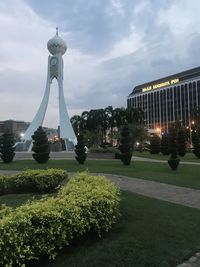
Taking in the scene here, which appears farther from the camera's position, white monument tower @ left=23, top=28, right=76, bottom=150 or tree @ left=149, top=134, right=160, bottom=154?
white monument tower @ left=23, top=28, right=76, bottom=150

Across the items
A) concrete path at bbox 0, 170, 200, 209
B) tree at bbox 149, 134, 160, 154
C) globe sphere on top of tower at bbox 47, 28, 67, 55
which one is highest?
globe sphere on top of tower at bbox 47, 28, 67, 55

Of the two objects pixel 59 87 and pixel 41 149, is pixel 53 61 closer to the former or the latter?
pixel 59 87

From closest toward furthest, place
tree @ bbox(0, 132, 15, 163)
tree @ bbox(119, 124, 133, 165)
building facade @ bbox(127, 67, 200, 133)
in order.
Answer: tree @ bbox(119, 124, 133, 165) → tree @ bbox(0, 132, 15, 163) → building facade @ bbox(127, 67, 200, 133)

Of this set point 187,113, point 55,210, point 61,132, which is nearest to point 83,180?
point 55,210

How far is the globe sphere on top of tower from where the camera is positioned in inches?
2458

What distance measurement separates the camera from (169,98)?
11781 centimetres

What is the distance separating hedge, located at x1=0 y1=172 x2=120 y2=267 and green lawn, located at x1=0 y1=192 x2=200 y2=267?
0.92 feet

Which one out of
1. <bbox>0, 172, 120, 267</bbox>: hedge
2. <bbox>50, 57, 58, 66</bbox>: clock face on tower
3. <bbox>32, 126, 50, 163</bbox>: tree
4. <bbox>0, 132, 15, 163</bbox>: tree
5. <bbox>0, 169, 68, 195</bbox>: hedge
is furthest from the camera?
<bbox>50, 57, 58, 66</bbox>: clock face on tower

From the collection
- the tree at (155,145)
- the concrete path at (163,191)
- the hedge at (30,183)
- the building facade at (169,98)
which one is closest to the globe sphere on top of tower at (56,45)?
the tree at (155,145)

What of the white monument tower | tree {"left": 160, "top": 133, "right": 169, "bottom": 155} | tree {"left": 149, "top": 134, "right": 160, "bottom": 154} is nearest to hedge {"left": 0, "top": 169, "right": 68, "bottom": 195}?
tree {"left": 160, "top": 133, "right": 169, "bottom": 155}

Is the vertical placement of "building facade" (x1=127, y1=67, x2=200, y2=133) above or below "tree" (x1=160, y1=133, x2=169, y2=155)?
above

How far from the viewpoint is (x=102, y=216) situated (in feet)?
24.2

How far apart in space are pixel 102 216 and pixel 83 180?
3286 mm

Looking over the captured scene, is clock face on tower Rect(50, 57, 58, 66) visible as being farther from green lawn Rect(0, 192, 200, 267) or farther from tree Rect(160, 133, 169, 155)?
green lawn Rect(0, 192, 200, 267)
